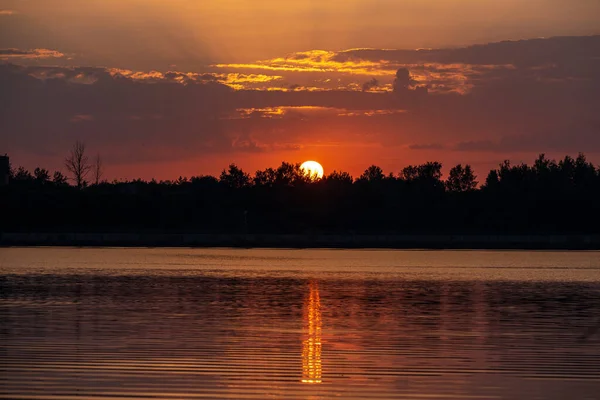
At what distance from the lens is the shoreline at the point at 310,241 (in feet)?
433

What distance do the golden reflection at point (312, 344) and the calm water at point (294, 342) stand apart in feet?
0.19

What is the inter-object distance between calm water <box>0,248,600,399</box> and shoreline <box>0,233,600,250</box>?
88.5 m

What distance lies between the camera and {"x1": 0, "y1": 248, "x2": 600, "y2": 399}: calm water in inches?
687

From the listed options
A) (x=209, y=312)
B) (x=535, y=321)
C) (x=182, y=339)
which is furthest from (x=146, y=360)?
(x=535, y=321)

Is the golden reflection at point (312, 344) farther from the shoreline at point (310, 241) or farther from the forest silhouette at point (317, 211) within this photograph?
the forest silhouette at point (317, 211)

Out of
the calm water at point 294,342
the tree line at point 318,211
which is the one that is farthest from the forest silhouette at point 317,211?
the calm water at point 294,342

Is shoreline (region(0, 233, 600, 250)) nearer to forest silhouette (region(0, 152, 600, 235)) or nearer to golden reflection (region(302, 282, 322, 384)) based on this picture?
forest silhouette (region(0, 152, 600, 235))

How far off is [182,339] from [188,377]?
5.70 metres

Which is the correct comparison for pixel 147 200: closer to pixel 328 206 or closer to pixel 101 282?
pixel 328 206

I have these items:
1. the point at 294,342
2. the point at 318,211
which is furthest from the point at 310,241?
the point at 294,342

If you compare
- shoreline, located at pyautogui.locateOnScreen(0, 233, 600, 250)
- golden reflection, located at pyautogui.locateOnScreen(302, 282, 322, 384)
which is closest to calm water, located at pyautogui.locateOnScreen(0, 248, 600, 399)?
golden reflection, located at pyautogui.locateOnScreen(302, 282, 322, 384)

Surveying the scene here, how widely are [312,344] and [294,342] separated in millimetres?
449

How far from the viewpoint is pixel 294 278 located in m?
54.1

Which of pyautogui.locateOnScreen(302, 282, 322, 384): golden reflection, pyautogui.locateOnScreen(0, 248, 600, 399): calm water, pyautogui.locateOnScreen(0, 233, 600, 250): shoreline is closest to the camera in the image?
pyautogui.locateOnScreen(0, 248, 600, 399): calm water
